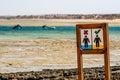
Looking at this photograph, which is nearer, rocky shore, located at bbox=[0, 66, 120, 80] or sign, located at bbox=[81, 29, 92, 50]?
sign, located at bbox=[81, 29, 92, 50]

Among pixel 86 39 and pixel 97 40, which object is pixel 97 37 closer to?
pixel 97 40

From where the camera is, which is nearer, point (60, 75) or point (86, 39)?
point (86, 39)

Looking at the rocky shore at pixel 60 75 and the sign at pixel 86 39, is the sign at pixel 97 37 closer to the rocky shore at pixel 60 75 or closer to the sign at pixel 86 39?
the sign at pixel 86 39

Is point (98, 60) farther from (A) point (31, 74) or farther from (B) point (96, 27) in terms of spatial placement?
(B) point (96, 27)

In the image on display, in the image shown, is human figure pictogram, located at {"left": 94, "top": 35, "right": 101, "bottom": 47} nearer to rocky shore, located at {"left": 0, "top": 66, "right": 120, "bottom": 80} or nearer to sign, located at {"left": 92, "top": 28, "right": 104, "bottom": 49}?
sign, located at {"left": 92, "top": 28, "right": 104, "bottom": 49}

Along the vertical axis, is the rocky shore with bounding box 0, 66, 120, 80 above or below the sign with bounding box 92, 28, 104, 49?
below

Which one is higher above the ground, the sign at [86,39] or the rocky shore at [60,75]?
the sign at [86,39]

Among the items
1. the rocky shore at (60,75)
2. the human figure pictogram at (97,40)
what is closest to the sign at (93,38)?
the human figure pictogram at (97,40)

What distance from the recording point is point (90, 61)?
2544 cm

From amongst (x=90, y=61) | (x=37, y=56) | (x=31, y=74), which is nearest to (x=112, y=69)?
(x=31, y=74)

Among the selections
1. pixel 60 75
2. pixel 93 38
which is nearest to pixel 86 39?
pixel 93 38

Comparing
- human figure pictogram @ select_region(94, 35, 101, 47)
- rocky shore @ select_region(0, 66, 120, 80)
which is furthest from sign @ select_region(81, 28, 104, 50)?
rocky shore @ select_region(0, 66, 120, 80)

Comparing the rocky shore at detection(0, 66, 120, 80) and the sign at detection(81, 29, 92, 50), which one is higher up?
the sign at detection(81, 29, 92, 50)

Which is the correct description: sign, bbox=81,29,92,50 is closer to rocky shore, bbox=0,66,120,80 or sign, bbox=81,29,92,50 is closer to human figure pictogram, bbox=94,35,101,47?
human figure pictogram, bbox=94,35,101,47
